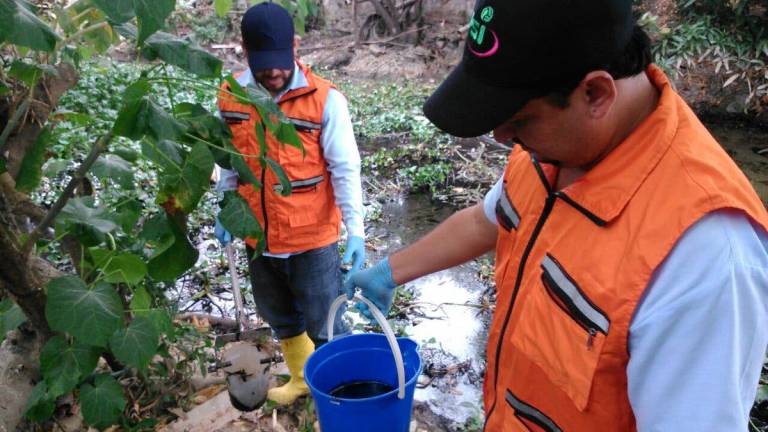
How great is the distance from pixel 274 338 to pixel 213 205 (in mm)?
1992

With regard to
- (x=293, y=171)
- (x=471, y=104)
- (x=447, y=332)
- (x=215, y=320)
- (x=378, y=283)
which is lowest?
(x=447, y=332)

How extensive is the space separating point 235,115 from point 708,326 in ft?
6.47

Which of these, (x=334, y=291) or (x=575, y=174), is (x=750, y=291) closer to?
(x=575, y=174)

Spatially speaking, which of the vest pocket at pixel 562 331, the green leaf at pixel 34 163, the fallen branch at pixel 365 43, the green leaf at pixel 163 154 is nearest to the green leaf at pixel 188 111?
the green leaf at pixel 163 154

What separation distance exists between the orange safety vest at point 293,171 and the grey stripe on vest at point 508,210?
3.73 ft

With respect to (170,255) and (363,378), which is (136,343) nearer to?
(170,255)

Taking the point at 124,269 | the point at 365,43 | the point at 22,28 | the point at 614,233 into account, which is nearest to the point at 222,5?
the point at 22,28

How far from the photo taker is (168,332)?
5.38 feet

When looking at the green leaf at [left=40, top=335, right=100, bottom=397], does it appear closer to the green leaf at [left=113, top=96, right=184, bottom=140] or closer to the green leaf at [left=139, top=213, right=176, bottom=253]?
the green leaf at [left=139, top=213, right=176, bottom=253]

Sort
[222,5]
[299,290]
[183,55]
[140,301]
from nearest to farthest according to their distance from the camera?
[183,55] → [140,301] → [222,5] → [299,290]

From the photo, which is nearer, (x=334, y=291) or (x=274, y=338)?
(x=334, y=291)

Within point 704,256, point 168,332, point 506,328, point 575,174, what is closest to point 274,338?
point 168,332

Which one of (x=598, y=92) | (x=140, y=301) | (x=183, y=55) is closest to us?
(x=598, y=92)

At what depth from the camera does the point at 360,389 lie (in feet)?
6.02
